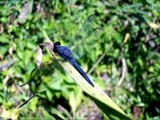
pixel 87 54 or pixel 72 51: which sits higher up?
pixel 72 51

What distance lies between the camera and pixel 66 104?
8.78 feet

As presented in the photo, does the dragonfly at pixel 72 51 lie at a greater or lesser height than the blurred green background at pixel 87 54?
greater

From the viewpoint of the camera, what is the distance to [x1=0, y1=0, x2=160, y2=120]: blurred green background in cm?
242

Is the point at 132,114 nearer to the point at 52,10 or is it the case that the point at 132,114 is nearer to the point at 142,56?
the point at 142,56

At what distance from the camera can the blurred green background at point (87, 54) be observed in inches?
95.4

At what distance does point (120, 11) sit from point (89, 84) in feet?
5.34

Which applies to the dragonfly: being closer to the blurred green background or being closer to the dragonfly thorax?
the dragonfly thorax

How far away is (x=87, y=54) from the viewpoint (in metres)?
2.48

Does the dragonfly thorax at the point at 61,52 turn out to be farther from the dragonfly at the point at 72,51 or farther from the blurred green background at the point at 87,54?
the blurred green background at the point at 87,54

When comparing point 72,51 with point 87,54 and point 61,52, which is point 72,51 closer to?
point 61,52

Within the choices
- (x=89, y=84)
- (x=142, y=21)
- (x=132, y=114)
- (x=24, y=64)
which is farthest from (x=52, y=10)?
(x=89, y=84)

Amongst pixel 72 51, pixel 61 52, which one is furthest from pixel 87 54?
pixel 61 52

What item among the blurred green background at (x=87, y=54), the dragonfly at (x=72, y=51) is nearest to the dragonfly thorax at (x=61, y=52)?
the dragonfly at (x=72, y=51)

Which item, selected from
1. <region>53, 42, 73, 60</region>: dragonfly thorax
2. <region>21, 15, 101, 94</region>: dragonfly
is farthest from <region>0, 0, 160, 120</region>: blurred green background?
<region>53, 42, 73, 60</region>: dragonfly thorax
